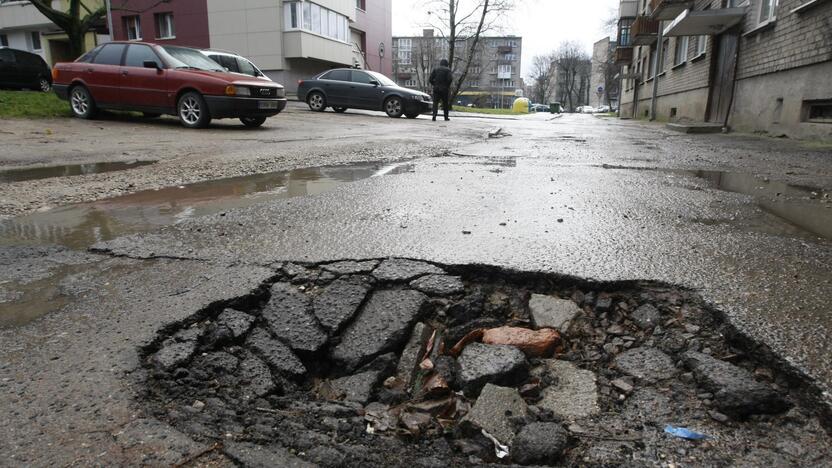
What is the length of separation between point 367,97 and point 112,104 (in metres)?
9.09

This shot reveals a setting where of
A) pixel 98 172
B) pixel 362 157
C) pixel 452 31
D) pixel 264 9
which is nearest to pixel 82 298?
pixel 98 172

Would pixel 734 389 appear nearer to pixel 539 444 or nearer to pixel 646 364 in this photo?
pixel 646 364

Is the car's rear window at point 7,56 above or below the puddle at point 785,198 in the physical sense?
above

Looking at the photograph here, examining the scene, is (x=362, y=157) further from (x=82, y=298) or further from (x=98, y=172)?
(x=82, y=298)

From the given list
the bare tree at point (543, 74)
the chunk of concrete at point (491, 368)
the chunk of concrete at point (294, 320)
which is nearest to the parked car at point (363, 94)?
the chunk of concrete at point (294, 320)

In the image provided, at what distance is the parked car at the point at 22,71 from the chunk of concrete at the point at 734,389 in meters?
26.6

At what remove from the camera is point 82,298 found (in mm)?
2312

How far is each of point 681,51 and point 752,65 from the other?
871cm

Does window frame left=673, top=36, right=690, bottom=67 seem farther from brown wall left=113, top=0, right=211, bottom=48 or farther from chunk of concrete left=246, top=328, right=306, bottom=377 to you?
brown wall left=113, top=0, right=211, bottom=48

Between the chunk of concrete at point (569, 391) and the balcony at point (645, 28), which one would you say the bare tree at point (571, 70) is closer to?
the balcony at point (645, 28)

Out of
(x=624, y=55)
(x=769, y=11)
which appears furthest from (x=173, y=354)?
(x=624, y=55)

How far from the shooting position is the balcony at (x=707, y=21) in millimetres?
13508

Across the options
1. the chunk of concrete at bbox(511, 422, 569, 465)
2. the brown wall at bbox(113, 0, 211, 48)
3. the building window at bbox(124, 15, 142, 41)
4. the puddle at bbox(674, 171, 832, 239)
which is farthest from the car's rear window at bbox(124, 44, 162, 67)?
the building window at bbox(124, 15, 142, 41)

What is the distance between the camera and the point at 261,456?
1404 mm
